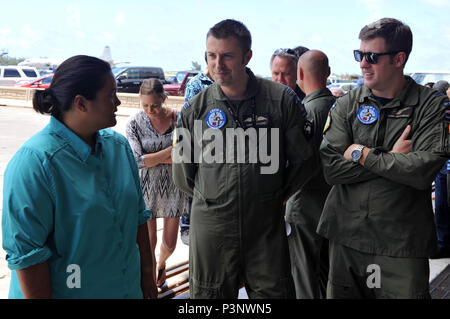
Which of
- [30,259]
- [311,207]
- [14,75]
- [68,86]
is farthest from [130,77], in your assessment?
[30,259]

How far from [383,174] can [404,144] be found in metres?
0.19

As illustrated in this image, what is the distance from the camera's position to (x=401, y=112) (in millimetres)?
2545

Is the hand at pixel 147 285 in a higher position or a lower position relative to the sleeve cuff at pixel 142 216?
lower

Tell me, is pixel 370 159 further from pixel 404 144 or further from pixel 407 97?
pixel 407 97

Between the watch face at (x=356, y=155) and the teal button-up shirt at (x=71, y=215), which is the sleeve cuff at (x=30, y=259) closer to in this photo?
the teal button-up shirt at (x=71, y=215)

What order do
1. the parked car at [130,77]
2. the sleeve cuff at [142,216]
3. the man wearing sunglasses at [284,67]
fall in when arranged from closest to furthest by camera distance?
the sleeve cuff at [142,216], the man wearing sunglasses at [284,67], the parked car at [130,77]

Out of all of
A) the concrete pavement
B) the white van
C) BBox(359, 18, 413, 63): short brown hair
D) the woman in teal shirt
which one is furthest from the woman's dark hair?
the white van

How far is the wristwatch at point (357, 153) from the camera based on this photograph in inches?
101

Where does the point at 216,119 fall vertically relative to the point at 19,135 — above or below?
above

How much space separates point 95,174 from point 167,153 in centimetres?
208

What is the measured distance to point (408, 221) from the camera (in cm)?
249

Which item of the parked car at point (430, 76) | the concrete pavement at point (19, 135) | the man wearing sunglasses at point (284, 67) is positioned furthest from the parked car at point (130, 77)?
the man wearing sunglasses at point (284, 67)

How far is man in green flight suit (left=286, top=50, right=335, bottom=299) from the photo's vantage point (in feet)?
10.8

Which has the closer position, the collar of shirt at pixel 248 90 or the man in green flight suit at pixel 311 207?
the collar of shirt at pixel 248 90
